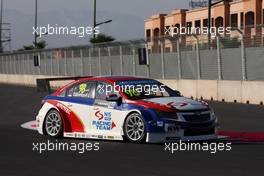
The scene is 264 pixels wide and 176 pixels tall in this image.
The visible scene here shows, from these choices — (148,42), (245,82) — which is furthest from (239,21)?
(245,82)

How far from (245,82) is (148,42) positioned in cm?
992

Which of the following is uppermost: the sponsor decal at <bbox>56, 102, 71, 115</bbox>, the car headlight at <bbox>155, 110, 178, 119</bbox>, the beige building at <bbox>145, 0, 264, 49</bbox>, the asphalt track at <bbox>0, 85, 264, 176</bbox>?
the beige building at <bbox>145, 0, 264, 49</bbox>

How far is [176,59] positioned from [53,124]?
60.5ft

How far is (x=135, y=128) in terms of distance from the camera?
516 inches

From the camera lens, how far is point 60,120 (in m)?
14.4

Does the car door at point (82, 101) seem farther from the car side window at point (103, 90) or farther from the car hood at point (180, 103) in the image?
the car hood at point (180, 103)

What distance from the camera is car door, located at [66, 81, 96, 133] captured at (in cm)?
1412

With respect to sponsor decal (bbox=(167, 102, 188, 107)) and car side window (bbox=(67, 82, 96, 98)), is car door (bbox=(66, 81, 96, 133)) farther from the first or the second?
sponsor decal (bbox=(167, 102, 188, 107))

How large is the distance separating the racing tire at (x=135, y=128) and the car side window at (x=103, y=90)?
0.94 metres

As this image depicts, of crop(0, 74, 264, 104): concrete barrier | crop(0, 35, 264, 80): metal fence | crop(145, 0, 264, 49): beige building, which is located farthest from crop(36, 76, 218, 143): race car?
crop(145, 0, 264, 49): beige building

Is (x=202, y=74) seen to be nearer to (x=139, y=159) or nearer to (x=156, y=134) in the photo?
(x=156, y=134)

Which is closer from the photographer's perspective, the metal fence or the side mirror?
the side mirror

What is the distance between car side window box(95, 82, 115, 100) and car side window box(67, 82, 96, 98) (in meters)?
0.12

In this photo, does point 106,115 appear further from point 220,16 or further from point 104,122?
point 220,16
